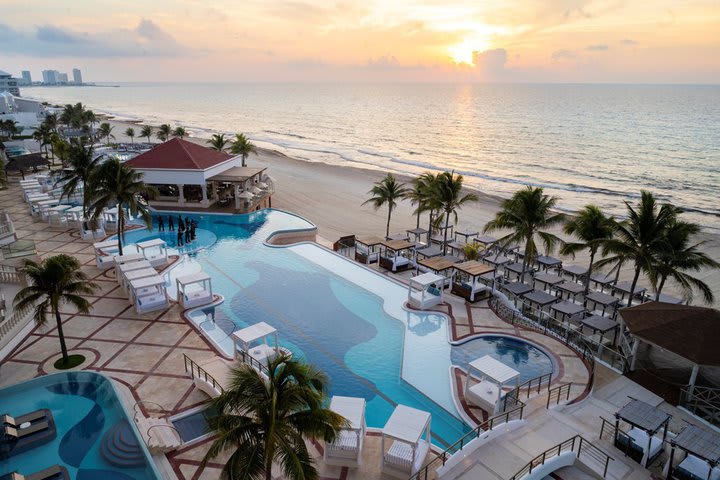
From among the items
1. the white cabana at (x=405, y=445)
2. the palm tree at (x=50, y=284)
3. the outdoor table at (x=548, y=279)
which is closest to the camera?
the white cabana at (x=405, y=445)

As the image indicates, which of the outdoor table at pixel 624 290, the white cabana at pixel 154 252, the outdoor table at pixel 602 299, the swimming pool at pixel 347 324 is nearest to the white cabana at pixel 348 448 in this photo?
the swimming pool at pixel 347 324

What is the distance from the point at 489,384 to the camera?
47.5 feet

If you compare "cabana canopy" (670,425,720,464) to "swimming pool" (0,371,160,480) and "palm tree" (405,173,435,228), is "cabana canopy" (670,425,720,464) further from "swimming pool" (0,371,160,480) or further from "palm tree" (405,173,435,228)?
"palm tree" (405,173,435,228)

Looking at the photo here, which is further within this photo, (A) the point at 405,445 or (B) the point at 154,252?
(B) the point at 154,252

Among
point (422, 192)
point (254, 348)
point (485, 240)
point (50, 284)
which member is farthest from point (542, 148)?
point (50, 284)

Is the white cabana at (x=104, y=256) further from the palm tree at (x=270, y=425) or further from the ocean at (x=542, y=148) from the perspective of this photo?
the ocean at (x=542, y=148)

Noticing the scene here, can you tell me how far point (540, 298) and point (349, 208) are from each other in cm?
2384

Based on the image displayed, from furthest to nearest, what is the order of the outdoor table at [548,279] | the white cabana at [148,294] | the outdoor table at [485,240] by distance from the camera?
1. the outdoor table at [485,240]
2. the outdoor table at [548,279]
3. the white cabana at [148,294]

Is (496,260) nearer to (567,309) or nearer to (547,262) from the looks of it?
(547,262)

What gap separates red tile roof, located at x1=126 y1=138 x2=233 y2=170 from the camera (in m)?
34.8

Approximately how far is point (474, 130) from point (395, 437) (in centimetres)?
11026

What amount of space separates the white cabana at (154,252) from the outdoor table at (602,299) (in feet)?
69.7

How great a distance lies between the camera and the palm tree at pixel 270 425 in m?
7.46

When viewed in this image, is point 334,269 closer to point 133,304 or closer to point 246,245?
point 246,245
